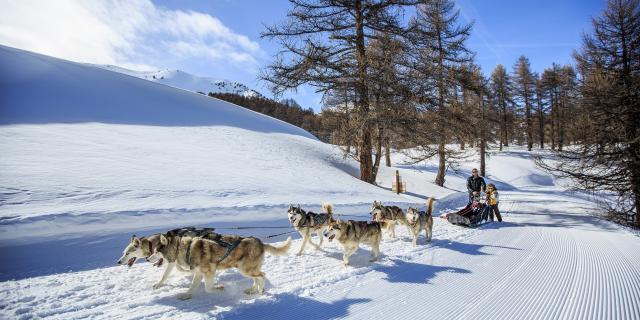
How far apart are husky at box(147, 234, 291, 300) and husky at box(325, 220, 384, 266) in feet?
5.78

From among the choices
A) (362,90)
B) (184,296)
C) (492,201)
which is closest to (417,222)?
(492,201)

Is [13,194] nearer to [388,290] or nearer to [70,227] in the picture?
[70,227]

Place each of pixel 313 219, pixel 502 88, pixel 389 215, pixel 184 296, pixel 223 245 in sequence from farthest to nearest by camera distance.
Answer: pixel 502 88, pixel 389 215, pixel 313 219, pixel 223 245, pixel 184 296

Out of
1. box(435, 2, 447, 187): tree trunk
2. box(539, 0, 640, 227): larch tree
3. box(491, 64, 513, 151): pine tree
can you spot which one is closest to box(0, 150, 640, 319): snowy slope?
box(539, 0, 640, 227): larch tree

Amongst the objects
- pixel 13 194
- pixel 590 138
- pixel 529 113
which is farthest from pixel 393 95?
pixel 529 113

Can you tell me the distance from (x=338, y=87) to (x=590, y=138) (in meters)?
9.64

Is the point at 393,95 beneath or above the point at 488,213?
above

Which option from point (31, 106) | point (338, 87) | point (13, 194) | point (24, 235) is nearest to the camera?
point (24, 235)

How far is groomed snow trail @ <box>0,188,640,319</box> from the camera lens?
423cm

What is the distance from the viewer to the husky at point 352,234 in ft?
21.2

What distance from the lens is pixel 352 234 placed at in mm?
6613

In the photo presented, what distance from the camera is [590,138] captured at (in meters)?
11.6

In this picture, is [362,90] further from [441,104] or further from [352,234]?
[352,234]

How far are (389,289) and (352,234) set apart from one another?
1647 mm
